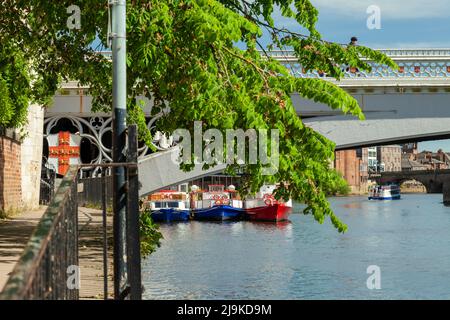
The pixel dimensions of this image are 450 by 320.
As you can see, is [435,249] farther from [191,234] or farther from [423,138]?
[191,234]

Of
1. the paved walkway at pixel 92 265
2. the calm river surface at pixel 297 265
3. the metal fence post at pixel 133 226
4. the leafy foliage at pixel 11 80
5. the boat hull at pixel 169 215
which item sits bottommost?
the calm river surface at pixel 297 265

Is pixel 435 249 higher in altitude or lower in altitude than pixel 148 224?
lower

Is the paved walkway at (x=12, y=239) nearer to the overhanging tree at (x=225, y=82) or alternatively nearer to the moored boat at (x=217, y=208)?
the overhanging tree at (x=225, y=82)

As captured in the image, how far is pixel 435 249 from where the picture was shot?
114 feet

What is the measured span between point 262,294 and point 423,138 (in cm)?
1510

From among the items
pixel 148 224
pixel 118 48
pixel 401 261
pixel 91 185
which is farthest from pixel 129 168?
pixel 91 185

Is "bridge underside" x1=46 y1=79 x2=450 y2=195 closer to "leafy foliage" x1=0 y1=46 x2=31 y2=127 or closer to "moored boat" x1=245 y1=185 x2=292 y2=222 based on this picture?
"leafy foliage" x1=0 y1=46 x2=31 y2=127

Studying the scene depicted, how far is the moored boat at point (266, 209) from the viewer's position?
192ft

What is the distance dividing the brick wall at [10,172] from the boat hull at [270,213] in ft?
104

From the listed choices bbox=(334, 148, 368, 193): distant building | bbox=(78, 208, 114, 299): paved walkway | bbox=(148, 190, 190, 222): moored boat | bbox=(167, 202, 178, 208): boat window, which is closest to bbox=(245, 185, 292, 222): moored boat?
bbox=(148, 190, 190, 222): moored boat

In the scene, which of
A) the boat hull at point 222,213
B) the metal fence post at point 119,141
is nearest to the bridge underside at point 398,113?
the metal fence post at point 119,141

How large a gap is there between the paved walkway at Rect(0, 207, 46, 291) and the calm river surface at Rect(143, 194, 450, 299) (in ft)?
10.9

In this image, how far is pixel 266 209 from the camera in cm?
5966

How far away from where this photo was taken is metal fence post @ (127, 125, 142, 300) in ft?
22.7
